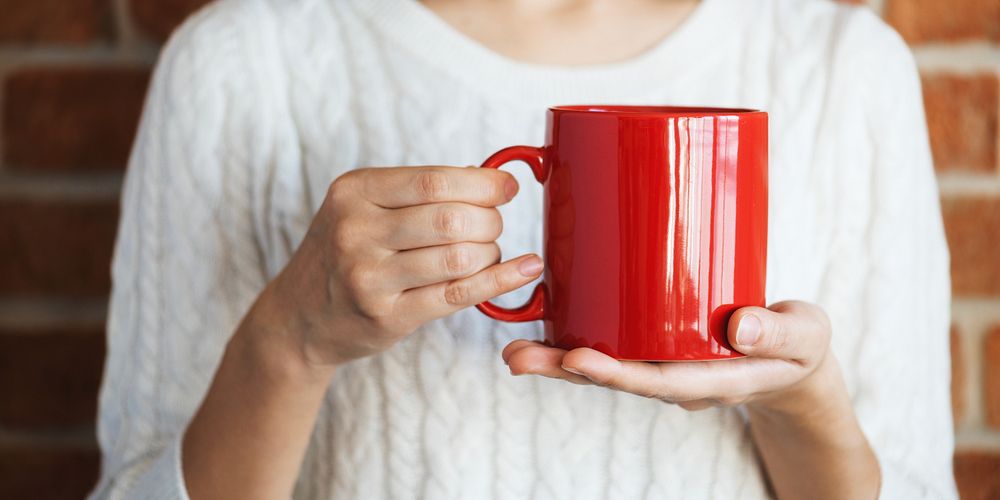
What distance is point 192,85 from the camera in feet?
2.62

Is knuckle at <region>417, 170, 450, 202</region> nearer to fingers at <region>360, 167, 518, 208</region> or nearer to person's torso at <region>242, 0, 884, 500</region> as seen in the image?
fingers at <region>360, 167, 518, 208</region>

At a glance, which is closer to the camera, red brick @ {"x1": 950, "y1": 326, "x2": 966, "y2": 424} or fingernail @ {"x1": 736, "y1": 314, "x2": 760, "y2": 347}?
fingernail @ {"x1": 736, "y1": 314, "x2": 760, "y2": 347}

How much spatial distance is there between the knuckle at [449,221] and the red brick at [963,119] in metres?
0.64

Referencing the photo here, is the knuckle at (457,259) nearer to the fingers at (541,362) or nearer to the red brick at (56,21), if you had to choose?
the fingers at (541,362)

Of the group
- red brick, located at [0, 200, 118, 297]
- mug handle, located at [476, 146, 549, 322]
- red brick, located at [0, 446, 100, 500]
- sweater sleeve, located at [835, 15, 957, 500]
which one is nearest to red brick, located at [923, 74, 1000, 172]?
sweater sleeve, located at [835, 15, 957, 500]

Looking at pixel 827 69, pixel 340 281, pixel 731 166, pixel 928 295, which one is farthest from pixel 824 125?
pixel 340 281

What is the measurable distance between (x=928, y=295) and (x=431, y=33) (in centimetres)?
47

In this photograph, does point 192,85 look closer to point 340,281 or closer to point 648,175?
Answer: point 340,281

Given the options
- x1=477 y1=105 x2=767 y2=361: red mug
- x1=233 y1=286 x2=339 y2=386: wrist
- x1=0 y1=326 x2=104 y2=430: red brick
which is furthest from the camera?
x1=0 y1=326 x2=104 y2=430: red brick

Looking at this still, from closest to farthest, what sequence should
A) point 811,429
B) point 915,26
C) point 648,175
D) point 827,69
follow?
point 648,175
point 811,429
point 827,69
point 915,26

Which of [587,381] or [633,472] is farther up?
[587,381]

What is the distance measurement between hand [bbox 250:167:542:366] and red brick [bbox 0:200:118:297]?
1.79 feet

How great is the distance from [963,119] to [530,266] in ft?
2.05

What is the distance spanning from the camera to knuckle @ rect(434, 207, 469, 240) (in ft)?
1.78
